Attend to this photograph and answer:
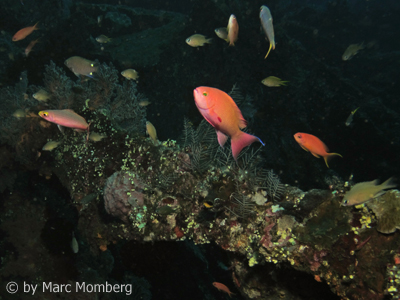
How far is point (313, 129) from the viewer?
7.86 m

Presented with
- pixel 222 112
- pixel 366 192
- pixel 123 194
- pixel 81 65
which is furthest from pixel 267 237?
pixel 81 65

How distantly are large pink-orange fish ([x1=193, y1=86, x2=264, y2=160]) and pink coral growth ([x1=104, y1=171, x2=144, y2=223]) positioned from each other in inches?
73.3

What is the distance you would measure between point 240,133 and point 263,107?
7070 mm

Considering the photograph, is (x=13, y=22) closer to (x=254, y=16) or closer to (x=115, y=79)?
(x=115, y=79)

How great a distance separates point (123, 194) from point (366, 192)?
2868mm

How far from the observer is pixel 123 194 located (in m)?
3.12

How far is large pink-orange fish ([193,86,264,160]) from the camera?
5.51ft

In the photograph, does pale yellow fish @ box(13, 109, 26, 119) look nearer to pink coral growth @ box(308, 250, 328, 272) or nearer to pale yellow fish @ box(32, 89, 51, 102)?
pale yellow fish @ box(32, 89, 51, 102)

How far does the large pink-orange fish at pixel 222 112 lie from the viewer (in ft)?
5.51

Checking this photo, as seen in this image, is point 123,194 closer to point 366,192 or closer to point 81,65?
point 366,192

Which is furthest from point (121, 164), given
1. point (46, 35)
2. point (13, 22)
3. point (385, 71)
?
point (385, 71)

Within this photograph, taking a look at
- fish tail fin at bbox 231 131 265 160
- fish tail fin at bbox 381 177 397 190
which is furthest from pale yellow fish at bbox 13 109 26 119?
fish tail fin at bbox 381 177 397 190

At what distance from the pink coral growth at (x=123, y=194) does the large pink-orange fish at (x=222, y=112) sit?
186cm

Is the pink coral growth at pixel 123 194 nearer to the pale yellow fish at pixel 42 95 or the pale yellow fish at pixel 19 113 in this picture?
the pale yellow fish at pixel 42 95
